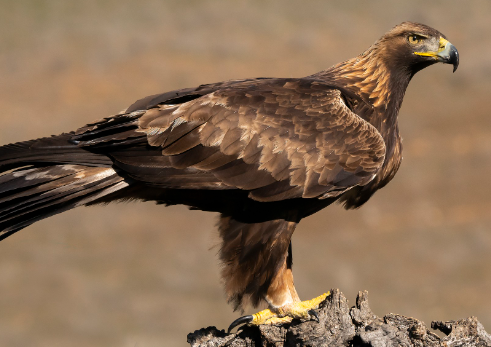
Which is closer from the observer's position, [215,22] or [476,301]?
[476,301]

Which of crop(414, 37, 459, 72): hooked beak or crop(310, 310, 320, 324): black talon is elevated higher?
crop(414, 37, 459, 72): hooked beak

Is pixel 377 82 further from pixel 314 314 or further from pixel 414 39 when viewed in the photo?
pixel 314 314

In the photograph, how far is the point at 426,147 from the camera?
55.9ft

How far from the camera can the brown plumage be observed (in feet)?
17.5

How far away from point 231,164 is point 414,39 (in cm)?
208

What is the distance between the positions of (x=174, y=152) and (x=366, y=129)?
57.0 inches

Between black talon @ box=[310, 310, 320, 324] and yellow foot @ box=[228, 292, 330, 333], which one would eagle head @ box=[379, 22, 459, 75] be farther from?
black talon @ box=[310, 310, 320, 324]

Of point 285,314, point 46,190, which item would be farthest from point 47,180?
point 285,314

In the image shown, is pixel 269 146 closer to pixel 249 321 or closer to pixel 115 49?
pixel 249 321

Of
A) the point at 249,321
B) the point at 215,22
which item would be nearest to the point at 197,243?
the point at 249,321

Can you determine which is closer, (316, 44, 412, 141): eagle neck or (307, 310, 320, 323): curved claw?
(307, 310, 320, 323): curved claw

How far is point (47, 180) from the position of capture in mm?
5320

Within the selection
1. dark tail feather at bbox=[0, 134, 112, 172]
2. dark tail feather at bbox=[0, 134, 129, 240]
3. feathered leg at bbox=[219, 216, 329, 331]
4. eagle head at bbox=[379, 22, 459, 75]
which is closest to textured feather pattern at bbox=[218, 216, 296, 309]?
feathered leg at bbox=[219, 216, 329, 331]

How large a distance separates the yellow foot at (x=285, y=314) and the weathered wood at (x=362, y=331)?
7.8 inches
